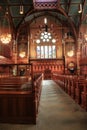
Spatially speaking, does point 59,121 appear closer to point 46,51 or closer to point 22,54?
point 22,54

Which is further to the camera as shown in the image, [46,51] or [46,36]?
[46,36]

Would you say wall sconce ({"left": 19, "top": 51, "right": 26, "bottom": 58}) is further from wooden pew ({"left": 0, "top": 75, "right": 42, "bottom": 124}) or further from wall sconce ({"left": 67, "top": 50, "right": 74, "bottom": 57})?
wooden pew ({"left": 0, "top": 75, "right": 42, "bottom": 124})

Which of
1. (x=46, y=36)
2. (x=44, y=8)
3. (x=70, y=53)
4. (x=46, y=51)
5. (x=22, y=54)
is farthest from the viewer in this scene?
(x=46, y=36)

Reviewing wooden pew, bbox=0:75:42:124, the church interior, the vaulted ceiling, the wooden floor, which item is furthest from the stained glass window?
wooden pew, bbox=0:75:42:124

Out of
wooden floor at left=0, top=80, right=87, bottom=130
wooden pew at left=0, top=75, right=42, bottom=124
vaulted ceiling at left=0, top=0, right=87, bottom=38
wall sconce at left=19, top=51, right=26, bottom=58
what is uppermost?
vaulted ceiling at left=0, top=0, right=87, bottom=38

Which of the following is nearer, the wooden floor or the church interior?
the wooden floor

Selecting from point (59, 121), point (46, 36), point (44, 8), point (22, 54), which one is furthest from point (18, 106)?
point (46, 36)

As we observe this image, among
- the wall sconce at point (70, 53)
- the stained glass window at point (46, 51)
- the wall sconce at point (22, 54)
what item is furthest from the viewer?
the stained glass window at point (46, 51)

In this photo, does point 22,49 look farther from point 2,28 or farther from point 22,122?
point 22,122

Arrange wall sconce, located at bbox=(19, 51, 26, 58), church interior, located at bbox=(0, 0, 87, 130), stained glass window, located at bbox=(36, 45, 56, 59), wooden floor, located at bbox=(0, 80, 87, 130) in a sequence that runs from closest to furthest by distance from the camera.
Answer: wooden floor, located at bbox=(0, 80, 87, 130) < church interior, located at bbox=(0, 0, 87, 130) < wall sconce, located at bbox=(19, 51, 26, 58) < stained glass window, located at bbox=(36, 45, 56, 59)

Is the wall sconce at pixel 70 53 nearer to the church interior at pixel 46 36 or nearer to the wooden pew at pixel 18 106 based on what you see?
the church interior at pixel 46 36

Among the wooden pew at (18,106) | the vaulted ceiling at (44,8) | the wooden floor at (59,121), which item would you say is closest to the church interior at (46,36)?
the vaulted ceiling at (44,8)

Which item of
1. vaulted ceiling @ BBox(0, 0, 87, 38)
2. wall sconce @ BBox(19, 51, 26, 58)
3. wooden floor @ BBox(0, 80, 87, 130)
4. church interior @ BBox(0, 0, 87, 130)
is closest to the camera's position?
wooden floor @ BBox(0, 80, 87, 130)

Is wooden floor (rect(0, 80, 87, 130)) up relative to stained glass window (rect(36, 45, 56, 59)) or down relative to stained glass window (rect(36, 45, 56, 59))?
down
